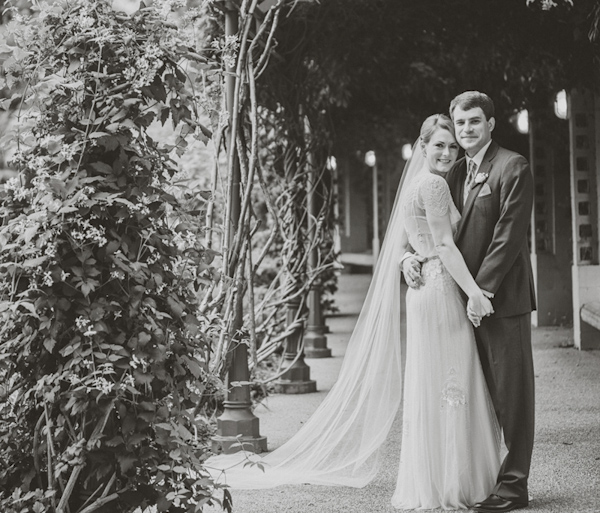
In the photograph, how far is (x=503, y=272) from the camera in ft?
14.6

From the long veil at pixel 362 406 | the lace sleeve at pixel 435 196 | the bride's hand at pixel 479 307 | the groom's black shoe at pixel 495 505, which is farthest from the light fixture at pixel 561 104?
the groom's black shoe at pixel 495 505

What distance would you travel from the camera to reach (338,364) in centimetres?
1034

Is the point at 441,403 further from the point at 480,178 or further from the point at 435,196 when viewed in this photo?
the point at 480,178

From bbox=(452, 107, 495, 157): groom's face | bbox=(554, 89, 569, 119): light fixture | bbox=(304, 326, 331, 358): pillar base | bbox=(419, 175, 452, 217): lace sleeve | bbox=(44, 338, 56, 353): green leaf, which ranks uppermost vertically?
bbox=(554, 89, 569, 119): light fixture

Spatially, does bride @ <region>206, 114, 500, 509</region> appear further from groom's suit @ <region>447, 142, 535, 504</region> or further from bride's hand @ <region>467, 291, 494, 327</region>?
groom's suit @ <region>447, 142, 535, 504</region>

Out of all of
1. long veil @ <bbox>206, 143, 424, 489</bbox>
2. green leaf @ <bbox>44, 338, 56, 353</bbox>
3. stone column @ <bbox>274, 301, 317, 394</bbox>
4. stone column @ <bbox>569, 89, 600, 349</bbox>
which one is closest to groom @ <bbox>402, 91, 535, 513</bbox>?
long veil @ <bbox>206, 143, 424, 489</bbox>

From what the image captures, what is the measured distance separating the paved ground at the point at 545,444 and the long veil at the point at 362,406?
9 cm

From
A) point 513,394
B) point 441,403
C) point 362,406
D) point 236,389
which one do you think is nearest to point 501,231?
point 513,394

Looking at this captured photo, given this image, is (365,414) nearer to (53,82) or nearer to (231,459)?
(231,459)

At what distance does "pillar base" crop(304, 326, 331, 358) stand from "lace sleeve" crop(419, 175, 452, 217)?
20.8ft

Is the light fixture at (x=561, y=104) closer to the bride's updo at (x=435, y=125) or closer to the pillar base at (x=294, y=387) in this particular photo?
the pillar base at (x=294, y=387)

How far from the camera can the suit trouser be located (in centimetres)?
442

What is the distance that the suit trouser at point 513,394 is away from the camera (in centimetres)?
442

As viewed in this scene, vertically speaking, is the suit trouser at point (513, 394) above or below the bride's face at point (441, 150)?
below
